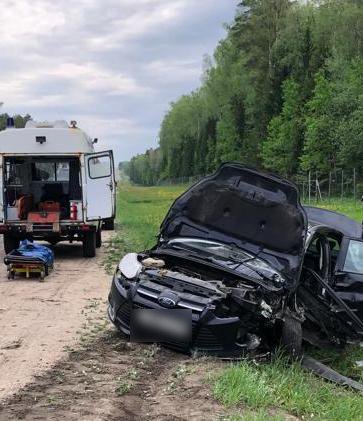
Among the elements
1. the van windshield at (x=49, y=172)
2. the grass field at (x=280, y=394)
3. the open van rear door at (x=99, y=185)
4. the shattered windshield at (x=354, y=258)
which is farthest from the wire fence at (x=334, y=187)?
the grass field at (x=280, y=394)

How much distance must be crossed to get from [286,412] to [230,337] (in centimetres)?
139

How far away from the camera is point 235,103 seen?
68312mm

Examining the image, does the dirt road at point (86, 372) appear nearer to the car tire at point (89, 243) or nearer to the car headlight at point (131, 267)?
the car headlight at point (131, 267)

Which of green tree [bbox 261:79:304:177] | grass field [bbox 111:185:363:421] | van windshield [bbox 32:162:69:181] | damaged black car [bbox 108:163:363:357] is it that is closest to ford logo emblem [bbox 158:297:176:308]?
damaged black car [bbox 108:163:363:357]

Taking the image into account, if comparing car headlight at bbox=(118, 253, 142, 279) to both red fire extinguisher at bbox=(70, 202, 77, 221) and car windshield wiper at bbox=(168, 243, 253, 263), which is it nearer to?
car windshield wiper at bbox=(168, 243, 253, 263)

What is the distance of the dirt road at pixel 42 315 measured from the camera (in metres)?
6.02

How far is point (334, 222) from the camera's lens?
834 centimetres

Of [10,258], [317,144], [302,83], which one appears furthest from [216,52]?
[10,258]

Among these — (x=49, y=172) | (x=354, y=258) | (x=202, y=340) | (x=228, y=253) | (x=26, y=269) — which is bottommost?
(x=26, y=269)

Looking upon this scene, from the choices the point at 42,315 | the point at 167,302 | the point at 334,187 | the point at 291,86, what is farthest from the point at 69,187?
the point at 291,86

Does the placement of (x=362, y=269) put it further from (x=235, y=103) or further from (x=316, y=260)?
(x=235, y=103)

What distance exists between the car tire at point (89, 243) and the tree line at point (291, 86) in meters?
29.6

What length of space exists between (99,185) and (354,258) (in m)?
7.86

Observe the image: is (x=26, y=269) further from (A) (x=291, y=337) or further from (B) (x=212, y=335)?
(A) (x=291, y=337)
